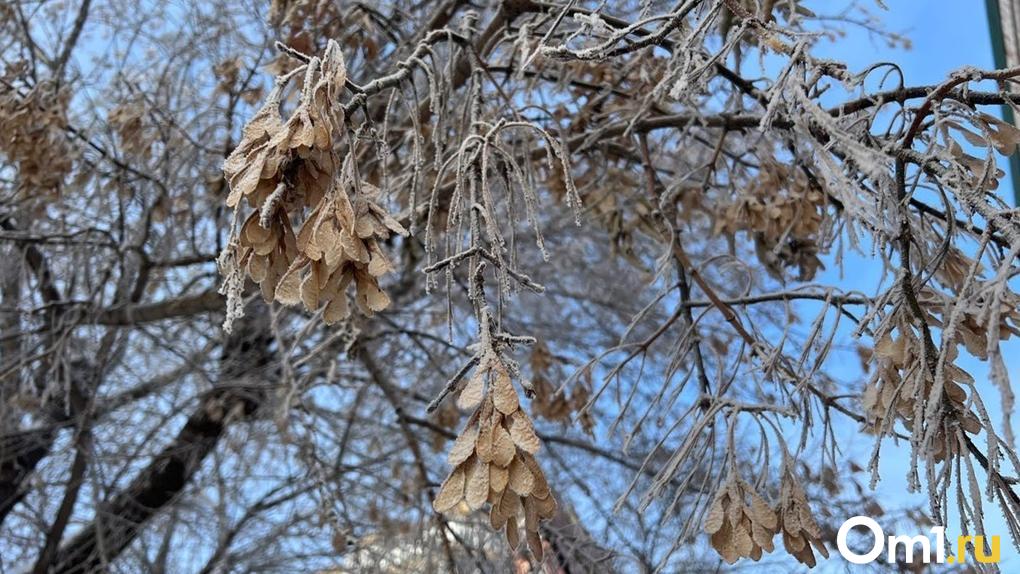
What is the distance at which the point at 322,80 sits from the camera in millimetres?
1216

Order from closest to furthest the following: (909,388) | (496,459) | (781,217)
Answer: (496,459), (909,388), (781,217)

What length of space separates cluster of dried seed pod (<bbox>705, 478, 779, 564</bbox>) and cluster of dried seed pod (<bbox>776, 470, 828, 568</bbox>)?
0.07 ft

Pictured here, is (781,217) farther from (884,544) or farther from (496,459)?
(496,459)

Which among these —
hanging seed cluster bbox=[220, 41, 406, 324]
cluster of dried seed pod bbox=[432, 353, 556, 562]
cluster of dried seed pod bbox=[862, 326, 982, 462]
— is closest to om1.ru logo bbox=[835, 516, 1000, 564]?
cluster of dried seed pod bbox=[862, 326, 982, 462]

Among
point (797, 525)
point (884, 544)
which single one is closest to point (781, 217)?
point (884, 544)

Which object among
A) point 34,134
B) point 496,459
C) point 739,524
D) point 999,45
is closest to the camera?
point 496,459

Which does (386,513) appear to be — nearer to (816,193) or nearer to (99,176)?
(99,176)

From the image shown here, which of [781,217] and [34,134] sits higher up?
[34,134]

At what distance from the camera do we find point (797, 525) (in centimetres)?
161

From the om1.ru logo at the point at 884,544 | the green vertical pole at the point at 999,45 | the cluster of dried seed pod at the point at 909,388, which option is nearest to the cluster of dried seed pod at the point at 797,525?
the cluster of dried seed pod at the point at 909,388

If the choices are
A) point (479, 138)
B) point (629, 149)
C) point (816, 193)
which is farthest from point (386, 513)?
point (479, 138)

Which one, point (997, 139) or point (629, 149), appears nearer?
point (997, 139)

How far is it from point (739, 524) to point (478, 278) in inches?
25.9

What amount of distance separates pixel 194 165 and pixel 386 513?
1645mm
